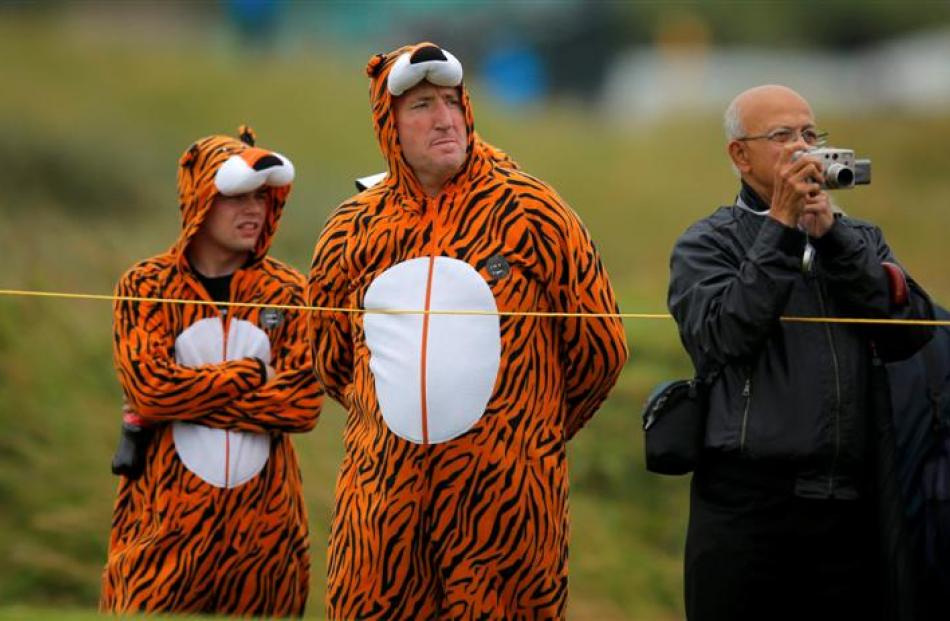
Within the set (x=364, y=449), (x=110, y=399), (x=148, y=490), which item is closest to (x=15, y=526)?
(x=110, y=399)

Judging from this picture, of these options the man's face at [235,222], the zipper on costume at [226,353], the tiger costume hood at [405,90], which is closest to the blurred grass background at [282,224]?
the zipper on costume at [226,353]

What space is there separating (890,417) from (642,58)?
30761mm

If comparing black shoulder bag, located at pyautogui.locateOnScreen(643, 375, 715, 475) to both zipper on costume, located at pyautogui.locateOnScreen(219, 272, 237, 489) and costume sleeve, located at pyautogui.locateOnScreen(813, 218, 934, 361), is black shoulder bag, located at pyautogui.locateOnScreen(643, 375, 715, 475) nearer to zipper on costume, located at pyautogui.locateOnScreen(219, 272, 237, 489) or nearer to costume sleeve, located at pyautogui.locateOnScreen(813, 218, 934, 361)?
costume sleeve, located at pyautogui.locateOnScreen(813, 218, 934, 361)

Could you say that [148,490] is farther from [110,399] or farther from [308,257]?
[308,257]

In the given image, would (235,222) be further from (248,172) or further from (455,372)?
(455,372)

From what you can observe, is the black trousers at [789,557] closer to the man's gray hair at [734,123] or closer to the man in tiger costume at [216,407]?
the man's gray hair at [734,123]

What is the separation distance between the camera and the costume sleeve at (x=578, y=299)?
19.3 ft

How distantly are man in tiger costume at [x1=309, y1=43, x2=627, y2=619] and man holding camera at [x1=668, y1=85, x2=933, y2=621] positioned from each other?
1.36ft

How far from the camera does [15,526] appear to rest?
1102 centimetres

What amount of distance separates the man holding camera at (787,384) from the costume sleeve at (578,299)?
0.79ft

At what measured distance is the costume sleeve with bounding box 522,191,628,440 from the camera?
5891 mm

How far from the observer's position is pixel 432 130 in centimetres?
596

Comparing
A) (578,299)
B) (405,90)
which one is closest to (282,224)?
(405,90)

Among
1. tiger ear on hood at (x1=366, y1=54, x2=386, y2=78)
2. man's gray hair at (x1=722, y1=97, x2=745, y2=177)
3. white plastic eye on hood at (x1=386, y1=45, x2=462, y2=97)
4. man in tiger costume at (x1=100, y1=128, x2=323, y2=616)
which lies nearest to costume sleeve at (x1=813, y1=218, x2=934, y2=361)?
man's gray hair at (x1=722, y1=97, x2=745, y2=177)
